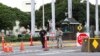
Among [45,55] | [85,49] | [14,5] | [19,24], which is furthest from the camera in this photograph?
[14,5]

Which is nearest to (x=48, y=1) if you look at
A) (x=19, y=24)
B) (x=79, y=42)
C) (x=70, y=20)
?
(x=19, y=24)

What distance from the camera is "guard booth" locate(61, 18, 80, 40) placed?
5568 centimetres

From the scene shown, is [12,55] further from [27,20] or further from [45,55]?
[27,20]

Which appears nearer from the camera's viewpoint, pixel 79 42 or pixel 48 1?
pixel 79 42

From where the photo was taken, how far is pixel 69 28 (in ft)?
190

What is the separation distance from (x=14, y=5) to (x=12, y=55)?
86.3 metres

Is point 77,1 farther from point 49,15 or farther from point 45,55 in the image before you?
point 45,55

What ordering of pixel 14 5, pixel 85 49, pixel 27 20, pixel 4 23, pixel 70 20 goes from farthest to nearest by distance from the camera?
pixel 14 5
pixel 27 20
pixel 4 23
pixel 70 20
pixel 85 49

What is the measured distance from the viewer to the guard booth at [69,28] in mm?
55678

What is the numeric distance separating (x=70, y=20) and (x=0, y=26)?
89.1ft

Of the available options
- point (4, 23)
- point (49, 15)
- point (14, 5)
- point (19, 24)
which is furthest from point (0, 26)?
point (14, 5)

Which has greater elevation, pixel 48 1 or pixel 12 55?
pixel 48 1

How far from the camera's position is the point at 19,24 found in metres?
104

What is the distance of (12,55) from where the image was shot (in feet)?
88.9
